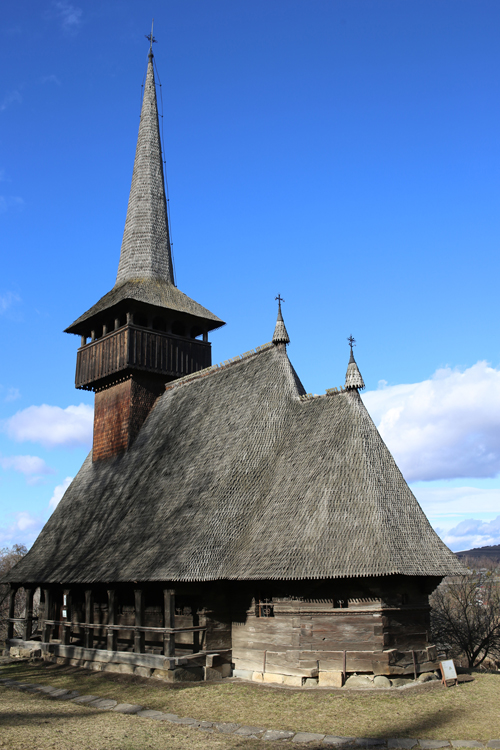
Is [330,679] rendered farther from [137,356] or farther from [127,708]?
[137,356]

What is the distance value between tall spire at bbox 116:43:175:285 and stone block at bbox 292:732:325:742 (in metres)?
22.4

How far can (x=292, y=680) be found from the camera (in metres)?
15.6

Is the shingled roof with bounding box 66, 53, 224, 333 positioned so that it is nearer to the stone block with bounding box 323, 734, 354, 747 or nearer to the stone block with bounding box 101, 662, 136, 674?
the stone block with bounding box 101, 662, 136, 674

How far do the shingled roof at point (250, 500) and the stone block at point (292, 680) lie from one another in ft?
8.09

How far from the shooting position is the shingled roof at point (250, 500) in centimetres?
1591

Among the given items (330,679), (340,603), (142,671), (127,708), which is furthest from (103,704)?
(340,603)

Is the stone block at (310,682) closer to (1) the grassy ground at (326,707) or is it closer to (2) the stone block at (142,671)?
(1) the grassy ground at (326,707)

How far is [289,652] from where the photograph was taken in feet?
52.7

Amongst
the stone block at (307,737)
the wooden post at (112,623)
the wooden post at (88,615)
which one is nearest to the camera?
the stone block at (307,737)

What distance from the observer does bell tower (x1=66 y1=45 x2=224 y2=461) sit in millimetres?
27469

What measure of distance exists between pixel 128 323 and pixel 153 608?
12.0 meters

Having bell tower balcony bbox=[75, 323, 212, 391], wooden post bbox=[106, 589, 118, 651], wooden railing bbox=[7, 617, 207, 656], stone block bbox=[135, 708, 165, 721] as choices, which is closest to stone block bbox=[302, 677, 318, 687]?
wooden railing bbox=[7, 617, 207, 656]

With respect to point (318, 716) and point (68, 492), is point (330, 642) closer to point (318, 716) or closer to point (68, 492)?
point (318, 716)

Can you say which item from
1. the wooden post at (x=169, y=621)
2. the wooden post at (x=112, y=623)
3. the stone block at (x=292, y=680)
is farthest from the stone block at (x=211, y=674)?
the wooden post at (x=112, y=623)
